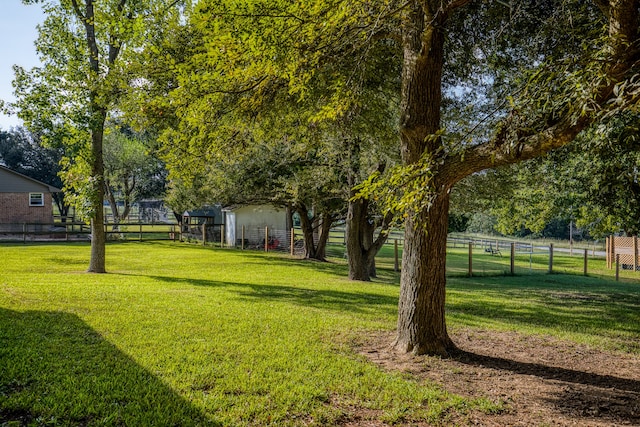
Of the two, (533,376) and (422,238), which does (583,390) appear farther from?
(422,238)

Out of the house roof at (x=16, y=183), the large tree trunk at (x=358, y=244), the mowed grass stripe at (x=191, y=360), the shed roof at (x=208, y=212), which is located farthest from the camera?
the shed roof at (x=208, y=212)

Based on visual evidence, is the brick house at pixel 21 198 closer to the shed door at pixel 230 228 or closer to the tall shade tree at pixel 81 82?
the shed door at pixel 230 228

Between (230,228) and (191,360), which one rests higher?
(230,228)

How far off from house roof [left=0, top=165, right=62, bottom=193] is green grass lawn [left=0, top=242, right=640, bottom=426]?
2199 cm

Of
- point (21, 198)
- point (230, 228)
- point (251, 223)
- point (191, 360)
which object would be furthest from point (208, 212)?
point (191, 360)

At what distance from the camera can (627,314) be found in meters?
10.9

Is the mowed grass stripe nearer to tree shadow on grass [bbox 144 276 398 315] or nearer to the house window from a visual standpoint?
tree shadow on grass [bbox 144 276 398 315]

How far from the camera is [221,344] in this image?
6203mm

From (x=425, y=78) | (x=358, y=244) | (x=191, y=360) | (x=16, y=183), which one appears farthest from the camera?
(x=16, y=183)

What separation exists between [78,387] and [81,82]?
10.1m

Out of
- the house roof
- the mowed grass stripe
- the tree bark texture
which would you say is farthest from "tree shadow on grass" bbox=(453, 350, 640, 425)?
the house roof

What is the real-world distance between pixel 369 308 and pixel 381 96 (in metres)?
4.34

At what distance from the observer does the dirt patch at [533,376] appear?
439 centimetres

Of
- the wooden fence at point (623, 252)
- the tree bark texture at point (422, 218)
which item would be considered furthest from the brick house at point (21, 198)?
the wooden fence at point (623, 252)
